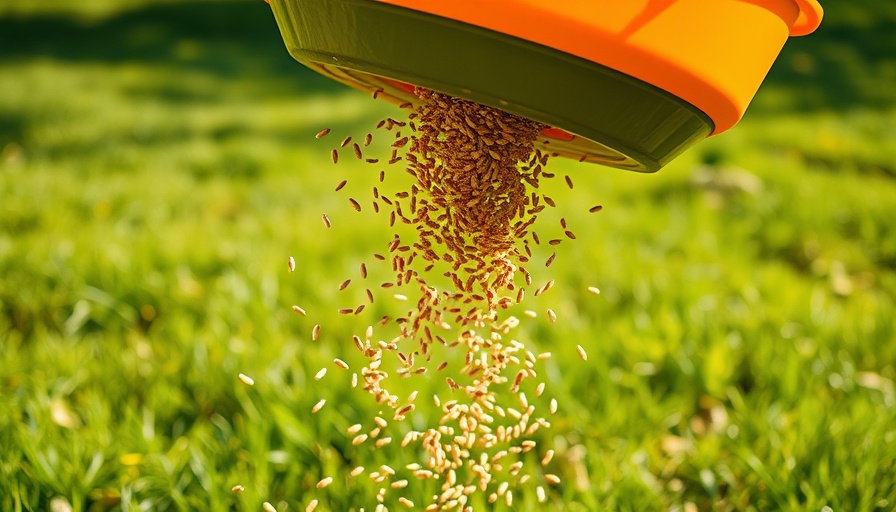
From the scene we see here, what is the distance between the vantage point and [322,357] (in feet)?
7.70

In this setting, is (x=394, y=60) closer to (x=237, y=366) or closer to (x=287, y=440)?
(x=287, y=440)

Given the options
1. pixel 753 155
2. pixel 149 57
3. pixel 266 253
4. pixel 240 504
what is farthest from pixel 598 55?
pixel 149 57

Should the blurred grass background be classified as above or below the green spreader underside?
below

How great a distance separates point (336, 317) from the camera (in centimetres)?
269

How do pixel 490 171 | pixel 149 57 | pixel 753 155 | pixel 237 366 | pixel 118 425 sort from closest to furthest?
1. pixel 490 171
2. pixel 118 425
3. pixel 237 366
4. pixel 753 155
5. pixel 149 57

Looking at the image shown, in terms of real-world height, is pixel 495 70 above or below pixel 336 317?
above

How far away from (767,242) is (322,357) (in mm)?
2342

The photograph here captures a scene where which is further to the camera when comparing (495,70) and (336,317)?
(336,317)

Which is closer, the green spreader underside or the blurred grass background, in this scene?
the green spreader underside

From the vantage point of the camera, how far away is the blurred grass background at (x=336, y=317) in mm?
1878

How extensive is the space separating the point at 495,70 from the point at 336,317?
1.64 m

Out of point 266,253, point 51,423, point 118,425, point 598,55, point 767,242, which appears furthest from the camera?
point 767,242

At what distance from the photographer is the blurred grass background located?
1878mm

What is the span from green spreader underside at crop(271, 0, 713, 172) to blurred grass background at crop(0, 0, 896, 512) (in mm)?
887
